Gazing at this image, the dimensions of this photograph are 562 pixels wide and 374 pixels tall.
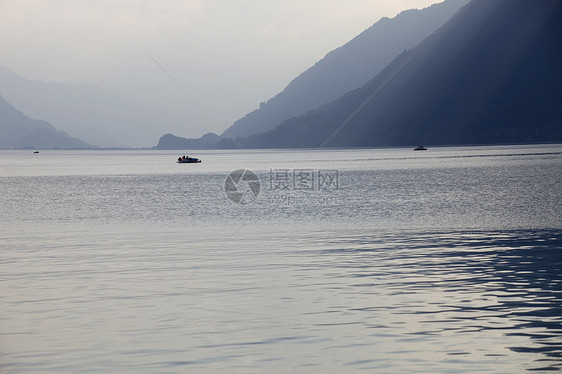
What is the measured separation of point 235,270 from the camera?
122 feet

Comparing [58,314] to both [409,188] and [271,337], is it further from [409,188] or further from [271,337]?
[409,188]

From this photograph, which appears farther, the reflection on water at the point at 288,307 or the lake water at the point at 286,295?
the lake water at the point at 286,295

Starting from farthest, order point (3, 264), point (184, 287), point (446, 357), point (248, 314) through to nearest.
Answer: point (3, 264) < point (184, 287) < point (248, 314) < point (446, 357)

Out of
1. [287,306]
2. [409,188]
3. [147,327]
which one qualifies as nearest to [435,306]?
[287,306]

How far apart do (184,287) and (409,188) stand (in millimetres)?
79492

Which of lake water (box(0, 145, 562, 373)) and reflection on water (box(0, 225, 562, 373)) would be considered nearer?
reflection on water (box(0, 225, 562, 373))

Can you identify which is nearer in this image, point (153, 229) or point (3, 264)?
point (3, 264)

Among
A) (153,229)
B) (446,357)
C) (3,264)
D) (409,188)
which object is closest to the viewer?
(446,357)

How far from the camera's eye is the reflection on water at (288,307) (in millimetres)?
21125

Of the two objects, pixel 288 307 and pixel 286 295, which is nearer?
pixel 288 307

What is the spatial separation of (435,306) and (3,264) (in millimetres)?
24251

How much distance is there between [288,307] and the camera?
91.0 ft

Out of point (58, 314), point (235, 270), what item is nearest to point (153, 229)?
point (235, 270)

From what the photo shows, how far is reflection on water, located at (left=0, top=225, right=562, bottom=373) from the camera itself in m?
21.1
